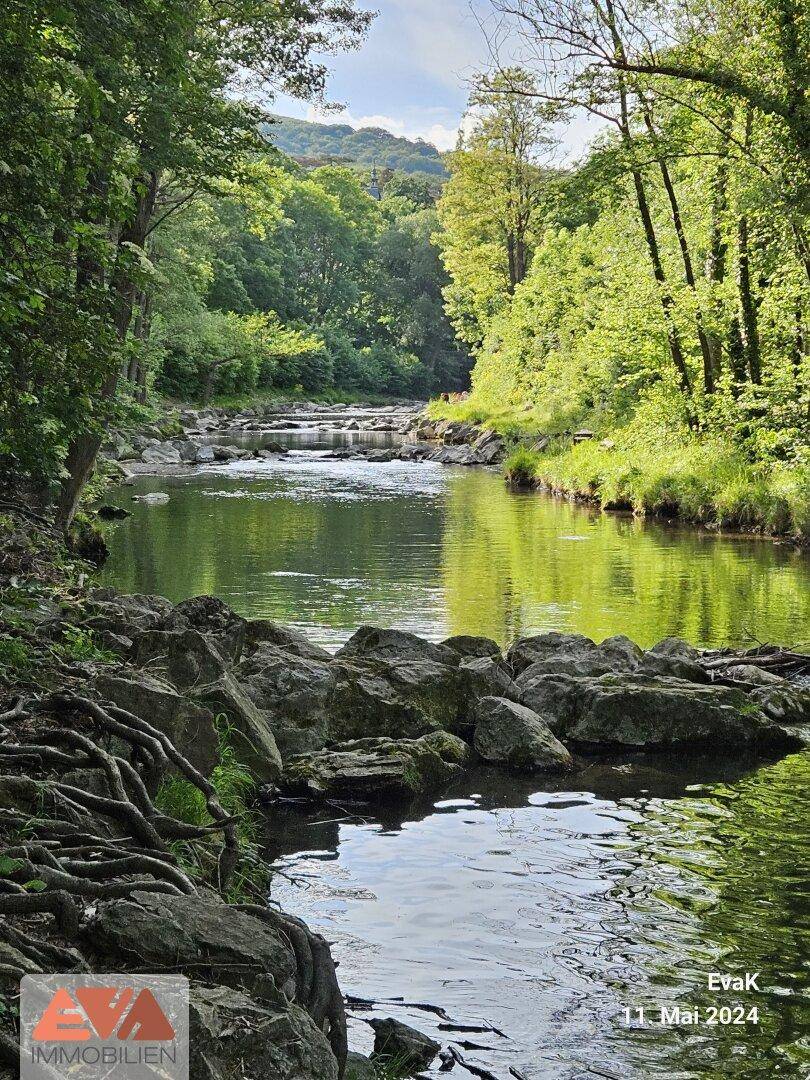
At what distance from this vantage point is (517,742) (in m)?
10.3

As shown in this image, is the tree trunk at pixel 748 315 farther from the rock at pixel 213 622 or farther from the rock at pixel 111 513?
the rock at pixel 213 622

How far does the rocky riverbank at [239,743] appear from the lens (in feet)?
15.2

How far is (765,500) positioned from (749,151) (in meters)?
7.76

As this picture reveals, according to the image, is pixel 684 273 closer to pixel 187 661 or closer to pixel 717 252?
pixel 717 252

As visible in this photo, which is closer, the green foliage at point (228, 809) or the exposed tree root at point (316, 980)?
the exposed tree root at point (316, 980)

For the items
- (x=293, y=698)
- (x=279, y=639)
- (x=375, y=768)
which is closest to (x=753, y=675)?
(x=375, y=768)

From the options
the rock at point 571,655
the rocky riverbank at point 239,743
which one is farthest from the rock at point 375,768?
the rock at point 571,655

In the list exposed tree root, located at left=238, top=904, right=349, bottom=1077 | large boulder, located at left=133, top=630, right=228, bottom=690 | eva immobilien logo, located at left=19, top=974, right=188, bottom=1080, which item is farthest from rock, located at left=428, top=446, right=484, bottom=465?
eva immobilien logo, located at left=19, top=974, right=188, bottom=1080

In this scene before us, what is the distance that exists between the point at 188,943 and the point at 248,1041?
646 mm

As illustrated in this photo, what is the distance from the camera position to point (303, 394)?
281 ft

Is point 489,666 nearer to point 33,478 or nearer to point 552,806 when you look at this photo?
point 552,806

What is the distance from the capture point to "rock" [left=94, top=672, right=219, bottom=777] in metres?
7.66

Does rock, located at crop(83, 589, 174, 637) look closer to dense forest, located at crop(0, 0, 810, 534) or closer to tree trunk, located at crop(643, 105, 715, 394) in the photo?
dense forest, located at crop(0, 0, 810, 534)

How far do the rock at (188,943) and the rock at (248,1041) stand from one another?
19 cm
